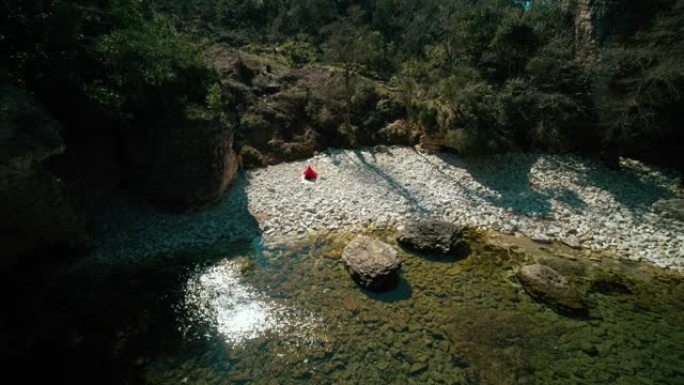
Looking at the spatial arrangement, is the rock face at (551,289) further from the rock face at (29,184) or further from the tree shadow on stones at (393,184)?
the rock face at (29,184)

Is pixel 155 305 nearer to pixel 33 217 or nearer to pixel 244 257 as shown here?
pixel 244 257

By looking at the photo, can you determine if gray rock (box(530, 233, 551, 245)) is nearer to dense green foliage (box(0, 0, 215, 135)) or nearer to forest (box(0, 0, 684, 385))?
forest (box(0, 0, 684, 385))

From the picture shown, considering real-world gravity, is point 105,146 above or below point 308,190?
above

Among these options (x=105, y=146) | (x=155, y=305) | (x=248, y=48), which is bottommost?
(x=155, y=305)

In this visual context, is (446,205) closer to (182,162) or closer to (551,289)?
(551,289)

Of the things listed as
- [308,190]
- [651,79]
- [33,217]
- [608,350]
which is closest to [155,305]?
[33,217]

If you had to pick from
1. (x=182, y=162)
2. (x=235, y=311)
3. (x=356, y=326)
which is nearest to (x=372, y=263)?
(x=356, y=326)
